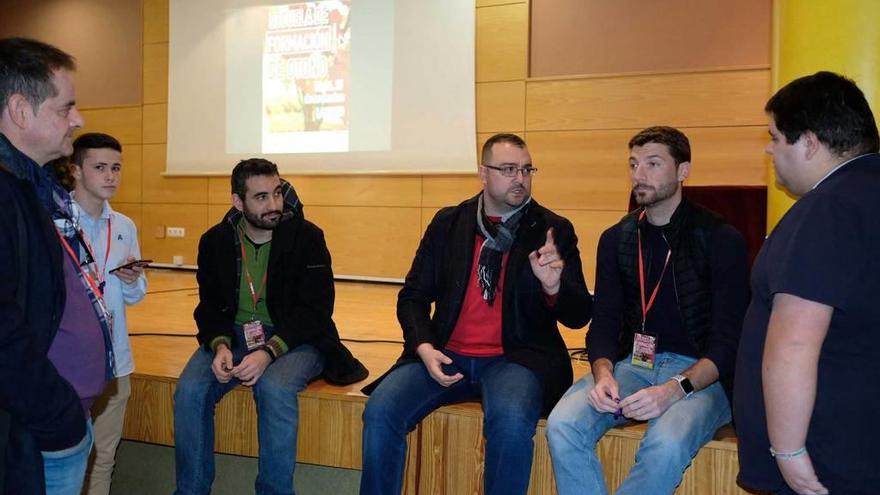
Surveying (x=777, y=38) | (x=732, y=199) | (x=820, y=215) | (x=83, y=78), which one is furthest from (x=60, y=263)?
(x=83, y=78)

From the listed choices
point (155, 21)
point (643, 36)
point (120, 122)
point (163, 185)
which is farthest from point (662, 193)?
point (120, 122)

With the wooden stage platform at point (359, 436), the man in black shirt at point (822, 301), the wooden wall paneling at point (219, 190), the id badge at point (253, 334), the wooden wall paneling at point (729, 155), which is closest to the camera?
the man in black shirt at point (822, 301)

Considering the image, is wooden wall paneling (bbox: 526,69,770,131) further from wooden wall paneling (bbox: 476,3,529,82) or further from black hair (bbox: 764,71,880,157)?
black hair (bbox: 764,71,880,157)

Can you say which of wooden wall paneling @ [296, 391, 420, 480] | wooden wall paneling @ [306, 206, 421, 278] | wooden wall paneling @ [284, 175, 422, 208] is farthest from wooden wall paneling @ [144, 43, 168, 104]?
wooden wall paneling @ [296, 391, 420, 480]

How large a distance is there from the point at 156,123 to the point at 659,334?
276 inches

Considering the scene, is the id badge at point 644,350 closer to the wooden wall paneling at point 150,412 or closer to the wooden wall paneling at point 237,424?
the wooden wall paneling at point 237,424

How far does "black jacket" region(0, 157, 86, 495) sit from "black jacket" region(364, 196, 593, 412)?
1303 millimetres

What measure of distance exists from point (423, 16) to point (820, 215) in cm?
558

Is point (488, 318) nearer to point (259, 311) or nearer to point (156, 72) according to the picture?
point (259, 311)

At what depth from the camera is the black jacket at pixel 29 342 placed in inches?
50.1

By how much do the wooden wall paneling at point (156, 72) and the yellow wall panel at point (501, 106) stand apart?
371cm

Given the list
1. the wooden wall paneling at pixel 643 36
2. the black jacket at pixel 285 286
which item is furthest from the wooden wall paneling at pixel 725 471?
the wooden wall paneling at pixel 643 36

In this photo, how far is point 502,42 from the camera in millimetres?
6367

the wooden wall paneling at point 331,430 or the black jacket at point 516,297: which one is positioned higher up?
the black jacket at point 516,297
